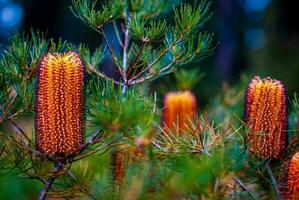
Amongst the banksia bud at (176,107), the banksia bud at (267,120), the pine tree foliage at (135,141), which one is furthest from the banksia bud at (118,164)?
the banksia bud at (176,107)

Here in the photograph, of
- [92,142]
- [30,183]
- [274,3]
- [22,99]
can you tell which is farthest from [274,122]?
[274,3]

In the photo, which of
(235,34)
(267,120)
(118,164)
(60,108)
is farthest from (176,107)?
(235,34)

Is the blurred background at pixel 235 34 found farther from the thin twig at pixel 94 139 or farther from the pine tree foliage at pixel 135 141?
the thin twig at pixel 94 139

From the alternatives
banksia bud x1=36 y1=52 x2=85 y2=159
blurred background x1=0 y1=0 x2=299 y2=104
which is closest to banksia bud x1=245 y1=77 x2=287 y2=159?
blurred background x1=0 y1=0 x2=299 y2=104

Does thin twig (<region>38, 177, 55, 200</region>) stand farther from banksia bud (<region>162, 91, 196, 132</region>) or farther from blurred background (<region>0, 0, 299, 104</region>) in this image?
banksia bud (<region>162, 91, 196, 132</region>)

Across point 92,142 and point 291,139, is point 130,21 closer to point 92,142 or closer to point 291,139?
point 92,142
